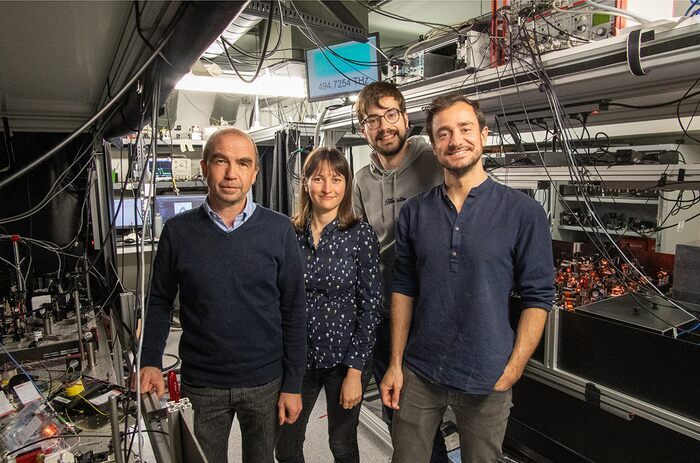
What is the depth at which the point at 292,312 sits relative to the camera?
4.33 ft

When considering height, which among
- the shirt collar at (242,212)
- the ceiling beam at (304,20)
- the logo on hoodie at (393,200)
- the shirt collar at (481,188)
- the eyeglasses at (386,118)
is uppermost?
the ceiling beam at (304,20)

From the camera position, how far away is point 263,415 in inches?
51.8

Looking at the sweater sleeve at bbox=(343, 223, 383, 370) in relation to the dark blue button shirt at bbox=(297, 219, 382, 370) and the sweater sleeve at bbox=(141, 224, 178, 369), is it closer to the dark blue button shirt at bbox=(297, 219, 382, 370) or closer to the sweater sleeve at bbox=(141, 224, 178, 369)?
the dark blue button shirt at bbox=(297, 219, 382, 370)

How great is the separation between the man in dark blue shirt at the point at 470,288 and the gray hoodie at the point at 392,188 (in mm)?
213

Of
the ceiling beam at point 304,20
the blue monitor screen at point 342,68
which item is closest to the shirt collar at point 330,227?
the ceiling beam at point 304,20

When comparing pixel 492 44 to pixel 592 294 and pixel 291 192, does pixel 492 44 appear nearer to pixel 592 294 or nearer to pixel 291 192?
pixel 592 294

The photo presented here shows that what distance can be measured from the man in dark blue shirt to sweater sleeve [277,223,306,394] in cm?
Result: 34

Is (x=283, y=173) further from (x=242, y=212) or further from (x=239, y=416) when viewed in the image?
(x=239, y=416)

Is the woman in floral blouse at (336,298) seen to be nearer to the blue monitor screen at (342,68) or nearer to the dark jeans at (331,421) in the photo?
the dark jeans at (331,421)

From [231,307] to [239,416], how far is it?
1.23 ft

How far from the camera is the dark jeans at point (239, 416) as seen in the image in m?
1.27

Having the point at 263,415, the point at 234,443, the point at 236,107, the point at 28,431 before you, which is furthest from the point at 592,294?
the point at 236,107

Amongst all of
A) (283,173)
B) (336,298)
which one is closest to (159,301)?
(336,298)

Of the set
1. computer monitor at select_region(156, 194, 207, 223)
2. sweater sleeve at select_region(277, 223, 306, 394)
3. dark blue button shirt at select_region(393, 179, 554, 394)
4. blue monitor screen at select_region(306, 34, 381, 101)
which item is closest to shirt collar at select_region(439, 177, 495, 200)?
dark blue button shirt at select_region(393, 179, 554, 394)
